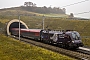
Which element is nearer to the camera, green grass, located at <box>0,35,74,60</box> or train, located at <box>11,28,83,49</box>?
green grass, located at <box>0,35,74,60</box>

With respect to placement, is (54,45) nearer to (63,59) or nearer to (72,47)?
(72,47)

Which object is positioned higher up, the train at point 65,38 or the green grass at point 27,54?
the train at point 65,38

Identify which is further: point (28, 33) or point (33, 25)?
point (33, 25)

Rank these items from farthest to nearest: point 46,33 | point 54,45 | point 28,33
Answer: point 28,33 → point 46,33 → point 54,45

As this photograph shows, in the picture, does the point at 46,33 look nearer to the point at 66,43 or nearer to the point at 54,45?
the point at 54,45

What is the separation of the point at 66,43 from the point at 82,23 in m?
55.5

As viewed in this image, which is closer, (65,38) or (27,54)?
(27,54)

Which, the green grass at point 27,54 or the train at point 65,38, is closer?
the green grass at point 27,54

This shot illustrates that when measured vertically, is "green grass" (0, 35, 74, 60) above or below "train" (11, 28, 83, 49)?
below

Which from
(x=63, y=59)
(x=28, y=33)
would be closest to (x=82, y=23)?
(x=28, y=33)

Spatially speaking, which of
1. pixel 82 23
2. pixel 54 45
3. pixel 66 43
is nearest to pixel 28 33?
pixel 54 45

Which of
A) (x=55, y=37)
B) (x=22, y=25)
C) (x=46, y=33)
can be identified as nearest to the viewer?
(x=55, y=37)

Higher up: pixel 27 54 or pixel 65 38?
pixel 65 38

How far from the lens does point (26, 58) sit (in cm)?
2234
